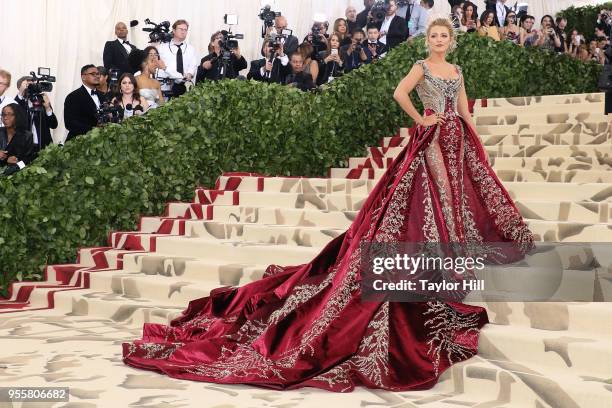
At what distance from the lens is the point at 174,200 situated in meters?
7.20

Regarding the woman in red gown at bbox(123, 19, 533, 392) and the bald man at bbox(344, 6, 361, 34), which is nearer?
the woman in red gown at bbox(123, 19, 533, 392)

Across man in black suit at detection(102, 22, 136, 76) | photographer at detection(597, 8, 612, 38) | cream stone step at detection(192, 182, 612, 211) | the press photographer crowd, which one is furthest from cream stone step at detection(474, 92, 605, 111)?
photographer at detection(597, 8, 612, 38)

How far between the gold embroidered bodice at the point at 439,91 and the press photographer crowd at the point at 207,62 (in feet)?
3.17

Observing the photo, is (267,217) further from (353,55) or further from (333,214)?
(353,55)

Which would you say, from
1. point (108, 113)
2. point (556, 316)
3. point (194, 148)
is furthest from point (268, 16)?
point (556, 316)

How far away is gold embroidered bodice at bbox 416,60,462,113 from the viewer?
4.62m

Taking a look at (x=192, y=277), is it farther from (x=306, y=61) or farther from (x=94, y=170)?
(x=306, y=61)

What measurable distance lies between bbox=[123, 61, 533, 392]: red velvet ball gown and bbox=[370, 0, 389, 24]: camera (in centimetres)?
527

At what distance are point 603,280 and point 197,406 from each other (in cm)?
202

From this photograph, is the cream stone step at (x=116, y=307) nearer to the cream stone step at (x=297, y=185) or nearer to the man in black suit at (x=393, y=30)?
the cream stone step at (x=297, y=185)

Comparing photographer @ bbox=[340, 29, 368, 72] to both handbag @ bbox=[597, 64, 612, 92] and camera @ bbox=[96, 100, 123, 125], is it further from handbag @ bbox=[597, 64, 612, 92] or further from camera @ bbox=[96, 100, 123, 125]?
handbag @ bbox=[597, 64, 612, 92]

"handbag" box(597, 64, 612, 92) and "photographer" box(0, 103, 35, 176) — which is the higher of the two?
"handbag" box(597, 64, 612, 92)

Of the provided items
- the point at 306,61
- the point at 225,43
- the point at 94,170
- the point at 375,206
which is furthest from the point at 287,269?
the point at 306,61

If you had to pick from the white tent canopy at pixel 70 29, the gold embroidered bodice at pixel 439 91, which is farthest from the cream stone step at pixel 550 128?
the gold embroidered bodice at pixel 439 91
